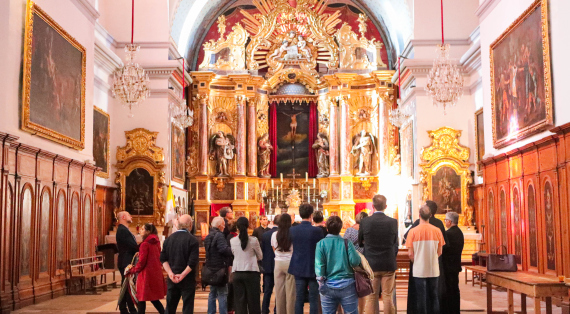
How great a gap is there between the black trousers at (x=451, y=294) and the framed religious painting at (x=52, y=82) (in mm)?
7700

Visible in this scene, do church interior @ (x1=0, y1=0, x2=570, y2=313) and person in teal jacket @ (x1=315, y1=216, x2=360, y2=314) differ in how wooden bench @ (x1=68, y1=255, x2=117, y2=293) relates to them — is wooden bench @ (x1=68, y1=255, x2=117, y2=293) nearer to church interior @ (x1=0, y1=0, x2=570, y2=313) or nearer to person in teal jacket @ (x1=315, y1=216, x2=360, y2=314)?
church interior @ (x1=0, y1=0, x2=570, y2=313)

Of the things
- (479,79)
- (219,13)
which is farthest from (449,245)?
(219,13)

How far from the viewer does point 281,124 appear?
27609mm

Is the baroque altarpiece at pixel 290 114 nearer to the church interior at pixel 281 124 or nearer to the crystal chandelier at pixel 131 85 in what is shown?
the church interior at pixel 281 124

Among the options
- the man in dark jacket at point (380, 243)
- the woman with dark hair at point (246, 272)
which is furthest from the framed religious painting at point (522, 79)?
the woman with dark hair at point (246, 272)

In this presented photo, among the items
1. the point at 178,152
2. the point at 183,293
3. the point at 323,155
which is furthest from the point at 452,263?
the point at 323,155

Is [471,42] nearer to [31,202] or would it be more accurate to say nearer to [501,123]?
[501,123]

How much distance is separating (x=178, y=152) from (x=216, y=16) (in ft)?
21.8

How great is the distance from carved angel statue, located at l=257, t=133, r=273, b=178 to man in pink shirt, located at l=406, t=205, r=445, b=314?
18171 millimetres

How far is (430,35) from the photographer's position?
71.9 feet

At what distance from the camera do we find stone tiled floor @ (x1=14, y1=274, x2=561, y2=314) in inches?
441

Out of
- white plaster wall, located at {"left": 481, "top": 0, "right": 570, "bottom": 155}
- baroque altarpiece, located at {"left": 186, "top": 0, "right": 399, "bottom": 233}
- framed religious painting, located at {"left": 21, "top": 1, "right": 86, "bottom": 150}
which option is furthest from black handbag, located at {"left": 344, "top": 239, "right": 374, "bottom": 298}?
baroque altarpiece, located at {"left": 186, "top": 0, "right": 399, "bottom": 233}

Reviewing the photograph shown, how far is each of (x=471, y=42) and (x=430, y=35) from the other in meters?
1.33

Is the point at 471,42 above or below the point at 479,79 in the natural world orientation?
above
